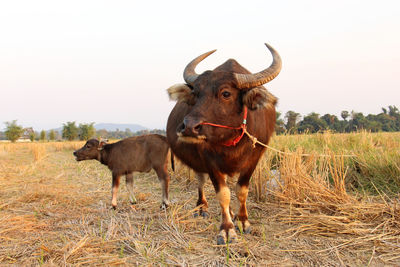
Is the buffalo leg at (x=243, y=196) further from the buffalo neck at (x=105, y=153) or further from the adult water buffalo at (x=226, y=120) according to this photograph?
the buffalo neck at (x=105, y=153)

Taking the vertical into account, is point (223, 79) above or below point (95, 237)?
above

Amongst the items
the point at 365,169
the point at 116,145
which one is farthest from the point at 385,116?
the point at 116,145

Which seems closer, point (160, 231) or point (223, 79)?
point (223, 79)

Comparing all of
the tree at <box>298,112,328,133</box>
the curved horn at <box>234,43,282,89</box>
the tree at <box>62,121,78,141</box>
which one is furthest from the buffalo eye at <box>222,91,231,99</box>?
the tree at <box>62,121,78,141</box>

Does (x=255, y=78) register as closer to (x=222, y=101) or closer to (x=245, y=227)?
(x=222, y=101)

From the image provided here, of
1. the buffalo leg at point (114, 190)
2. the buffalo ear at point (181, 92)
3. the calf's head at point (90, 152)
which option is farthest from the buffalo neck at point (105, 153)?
the buffalo ear at point (181, 92)

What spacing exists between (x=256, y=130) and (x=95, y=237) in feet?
5.98

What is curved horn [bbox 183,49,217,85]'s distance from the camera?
2.93 meters

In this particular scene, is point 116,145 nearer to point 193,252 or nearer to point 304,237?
point 193,252

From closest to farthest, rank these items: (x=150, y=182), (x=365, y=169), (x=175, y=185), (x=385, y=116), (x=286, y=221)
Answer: (x=286, y=221) < (x=365, y=169) < (x=175, y=185) < (x=150, y=182) < (x=385, y=116)

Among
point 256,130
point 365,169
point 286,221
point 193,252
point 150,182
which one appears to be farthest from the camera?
point 150,182

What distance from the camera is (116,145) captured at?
16.5 ft

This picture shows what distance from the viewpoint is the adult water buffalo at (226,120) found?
2455mm

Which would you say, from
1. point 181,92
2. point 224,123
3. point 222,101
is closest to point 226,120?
point 224,123
